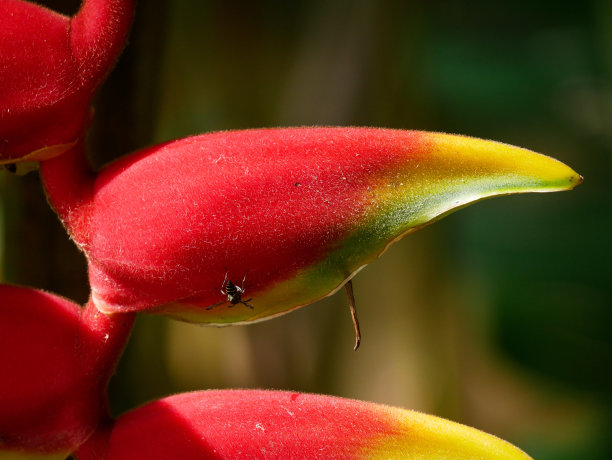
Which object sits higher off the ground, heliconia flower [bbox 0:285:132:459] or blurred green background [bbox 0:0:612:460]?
heliconia flower [bbox 0:285:132:459]

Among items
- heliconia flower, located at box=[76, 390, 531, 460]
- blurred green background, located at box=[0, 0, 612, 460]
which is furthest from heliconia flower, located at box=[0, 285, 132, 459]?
blurred green background, located at box=[0, 0, 612, 460]

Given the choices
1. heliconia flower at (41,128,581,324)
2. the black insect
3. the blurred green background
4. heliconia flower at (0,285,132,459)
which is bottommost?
the blurred green background

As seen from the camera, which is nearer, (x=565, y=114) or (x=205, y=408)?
(x=205, y=408)

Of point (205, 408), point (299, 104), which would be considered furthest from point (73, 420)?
point (299, 104)

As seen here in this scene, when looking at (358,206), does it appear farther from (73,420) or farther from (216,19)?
(216,19)

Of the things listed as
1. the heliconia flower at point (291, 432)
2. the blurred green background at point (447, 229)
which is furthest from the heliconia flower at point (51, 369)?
the blurred green background at point (447, 229)

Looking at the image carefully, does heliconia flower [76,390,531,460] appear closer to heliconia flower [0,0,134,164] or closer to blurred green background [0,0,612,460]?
heliconia flower [0,0,134,164]

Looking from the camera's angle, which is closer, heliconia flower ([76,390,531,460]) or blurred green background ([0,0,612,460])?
heliconia flower ([76,390,531,460])
